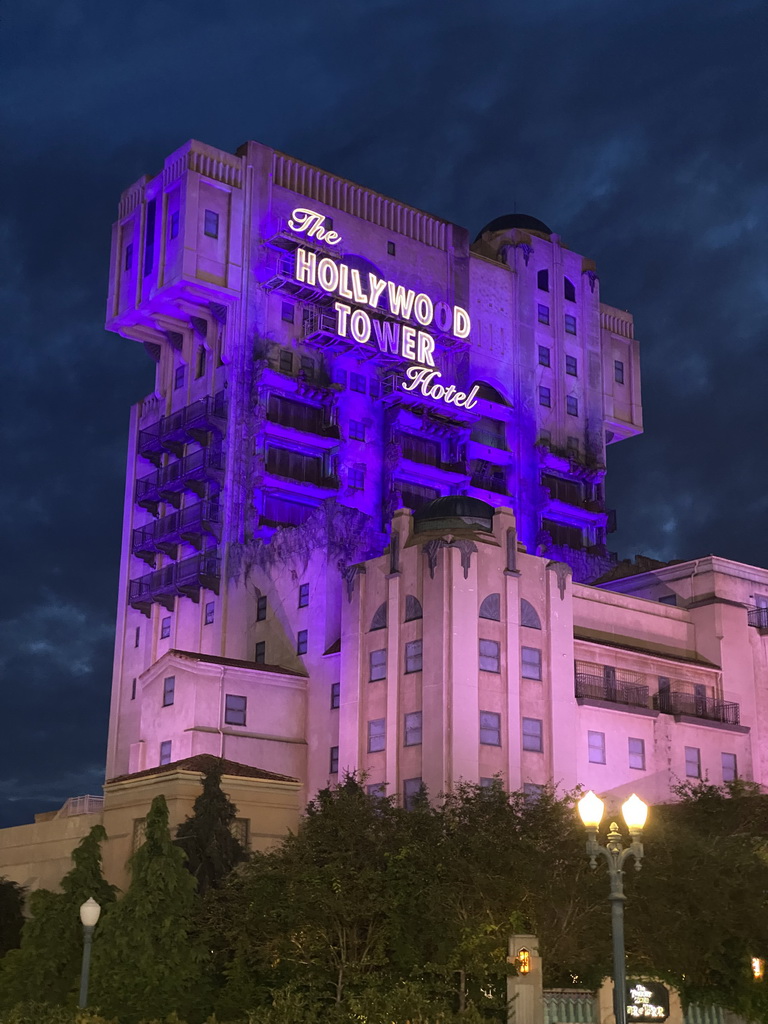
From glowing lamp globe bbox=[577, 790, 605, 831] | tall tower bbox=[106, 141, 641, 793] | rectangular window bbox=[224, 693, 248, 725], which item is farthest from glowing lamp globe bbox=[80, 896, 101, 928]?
tall tower bbox=[106, 141, 641, 793]

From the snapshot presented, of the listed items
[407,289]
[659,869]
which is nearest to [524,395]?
[407,289]

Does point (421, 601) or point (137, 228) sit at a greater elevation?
point (137, 228)

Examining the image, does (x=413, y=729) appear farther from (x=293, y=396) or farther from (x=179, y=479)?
(x=293, y=396)

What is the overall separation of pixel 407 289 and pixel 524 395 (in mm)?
13140

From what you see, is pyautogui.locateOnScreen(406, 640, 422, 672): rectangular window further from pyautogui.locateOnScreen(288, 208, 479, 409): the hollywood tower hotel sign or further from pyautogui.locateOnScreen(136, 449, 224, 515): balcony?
pyautogui.locateOnScreen(288, 208, 479, 409): the hollywood tower hotel sign

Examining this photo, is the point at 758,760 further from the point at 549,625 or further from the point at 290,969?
the point at 290,969

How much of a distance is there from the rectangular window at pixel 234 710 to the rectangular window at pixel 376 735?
7.27 meters

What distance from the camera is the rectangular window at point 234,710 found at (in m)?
71.9

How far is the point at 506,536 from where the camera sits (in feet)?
226

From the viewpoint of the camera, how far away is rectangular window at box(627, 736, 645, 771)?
71750 mm

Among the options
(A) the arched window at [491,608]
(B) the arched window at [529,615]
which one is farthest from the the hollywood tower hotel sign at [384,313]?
(A) the arched window at [491,608]

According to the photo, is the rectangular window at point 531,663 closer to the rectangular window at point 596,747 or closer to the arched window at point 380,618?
the rectangular window at point 596,747

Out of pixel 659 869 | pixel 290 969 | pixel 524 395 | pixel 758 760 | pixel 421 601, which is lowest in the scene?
pixel 290 969

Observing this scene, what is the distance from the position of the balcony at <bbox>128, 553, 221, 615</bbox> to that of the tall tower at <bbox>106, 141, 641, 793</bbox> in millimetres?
164
